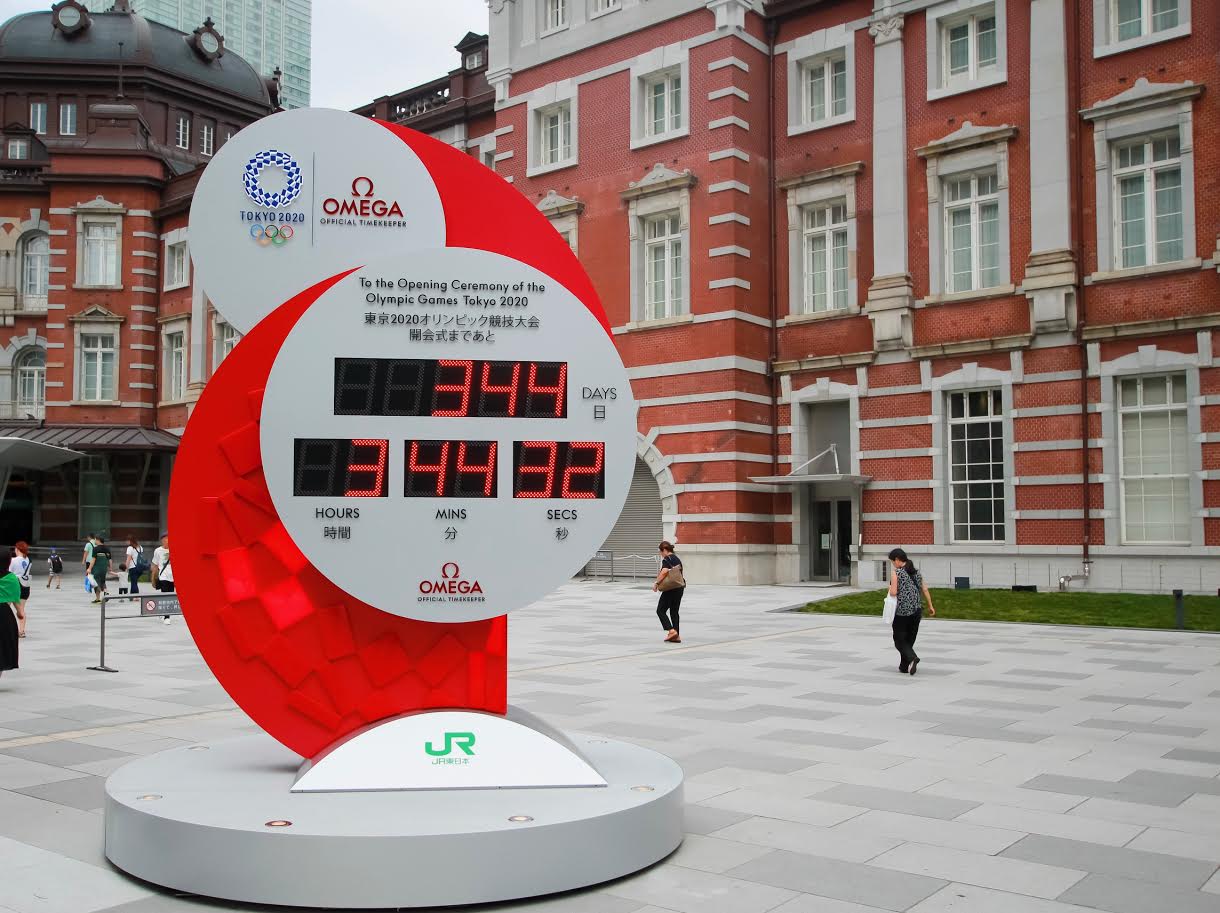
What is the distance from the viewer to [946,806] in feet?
23.5

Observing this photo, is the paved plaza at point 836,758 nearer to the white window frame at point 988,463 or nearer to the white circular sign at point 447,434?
the white circular sign at point 447,434

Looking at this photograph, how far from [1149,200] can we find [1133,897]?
78.1 feet

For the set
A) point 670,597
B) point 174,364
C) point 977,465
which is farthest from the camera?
point 174,364

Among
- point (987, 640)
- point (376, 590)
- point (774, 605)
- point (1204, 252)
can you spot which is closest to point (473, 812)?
point (376, 590)

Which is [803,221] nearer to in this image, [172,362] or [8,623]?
[8,623]

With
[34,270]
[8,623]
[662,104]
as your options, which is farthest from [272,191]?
[34,270]

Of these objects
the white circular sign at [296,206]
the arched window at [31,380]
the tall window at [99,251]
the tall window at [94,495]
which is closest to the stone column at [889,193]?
the white circular sign at [296,206]

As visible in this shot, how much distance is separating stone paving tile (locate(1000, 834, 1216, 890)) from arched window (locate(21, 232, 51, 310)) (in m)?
48.0

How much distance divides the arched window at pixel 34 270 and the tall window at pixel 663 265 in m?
27.4

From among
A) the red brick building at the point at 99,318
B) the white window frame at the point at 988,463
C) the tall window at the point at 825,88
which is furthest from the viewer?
the red brick building at the point at 99,318

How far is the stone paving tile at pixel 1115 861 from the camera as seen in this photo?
5.70 meters

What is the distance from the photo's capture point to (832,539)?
31.0 metres

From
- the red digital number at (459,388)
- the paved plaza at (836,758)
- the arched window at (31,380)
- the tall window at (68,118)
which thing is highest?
the tall window at (68,118)

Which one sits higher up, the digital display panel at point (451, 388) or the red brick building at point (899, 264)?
the red brick building at point (899, 264)
